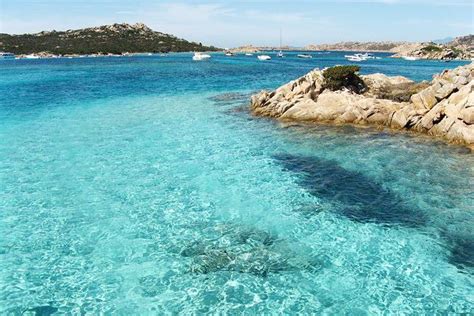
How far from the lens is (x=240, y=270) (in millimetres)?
14922

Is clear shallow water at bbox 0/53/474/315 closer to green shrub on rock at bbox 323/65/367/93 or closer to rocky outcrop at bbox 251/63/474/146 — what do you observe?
rocky outcrop at bbox 251/63/474/146

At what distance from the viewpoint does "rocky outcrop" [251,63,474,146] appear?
3278 cm

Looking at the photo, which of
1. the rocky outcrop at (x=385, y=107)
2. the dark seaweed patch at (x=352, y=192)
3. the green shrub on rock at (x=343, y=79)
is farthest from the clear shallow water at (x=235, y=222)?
the green shrub on rock at (x=343, y=79)

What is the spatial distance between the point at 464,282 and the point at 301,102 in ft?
102

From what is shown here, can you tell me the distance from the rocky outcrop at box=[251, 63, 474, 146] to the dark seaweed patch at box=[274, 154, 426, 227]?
12828mm

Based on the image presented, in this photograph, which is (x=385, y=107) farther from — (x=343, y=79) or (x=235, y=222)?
(x=235, y=222)

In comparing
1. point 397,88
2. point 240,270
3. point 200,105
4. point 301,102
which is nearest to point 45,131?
point 200,105

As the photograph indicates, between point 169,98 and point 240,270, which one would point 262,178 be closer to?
point 240,270

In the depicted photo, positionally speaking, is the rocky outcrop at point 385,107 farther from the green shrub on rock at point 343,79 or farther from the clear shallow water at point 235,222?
the clear shallow water at point 235,222

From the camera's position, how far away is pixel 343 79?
47031 mm

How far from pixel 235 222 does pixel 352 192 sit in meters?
7.62

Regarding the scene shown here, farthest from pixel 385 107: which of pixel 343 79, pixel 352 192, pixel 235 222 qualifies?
pixel 235 222

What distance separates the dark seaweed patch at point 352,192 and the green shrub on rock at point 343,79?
20.1m

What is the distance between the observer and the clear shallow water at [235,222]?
541 inches
